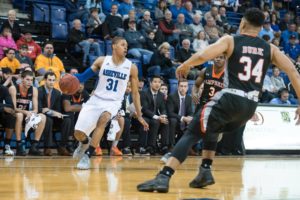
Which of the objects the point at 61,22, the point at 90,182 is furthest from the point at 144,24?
the point at 90,182

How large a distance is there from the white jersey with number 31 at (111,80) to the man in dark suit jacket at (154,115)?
188 inches

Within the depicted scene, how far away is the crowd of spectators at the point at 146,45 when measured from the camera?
13227mm

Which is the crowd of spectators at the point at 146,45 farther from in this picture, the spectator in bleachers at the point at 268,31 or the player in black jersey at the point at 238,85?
the player in black jersey at the point at 238,85

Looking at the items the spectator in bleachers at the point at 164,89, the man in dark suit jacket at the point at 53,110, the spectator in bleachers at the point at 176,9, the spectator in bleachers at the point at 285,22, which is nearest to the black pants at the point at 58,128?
the man in dark suit jacket at the point at 53,110

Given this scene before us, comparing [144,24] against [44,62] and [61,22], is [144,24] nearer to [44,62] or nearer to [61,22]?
[61,22]

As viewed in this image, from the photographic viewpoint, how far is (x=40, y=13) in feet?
53.5

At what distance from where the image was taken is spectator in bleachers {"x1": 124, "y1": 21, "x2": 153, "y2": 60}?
16266 mm

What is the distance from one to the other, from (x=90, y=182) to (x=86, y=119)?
2.50 metres

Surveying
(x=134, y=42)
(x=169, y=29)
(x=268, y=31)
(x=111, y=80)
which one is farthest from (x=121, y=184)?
(x=268, y=31)

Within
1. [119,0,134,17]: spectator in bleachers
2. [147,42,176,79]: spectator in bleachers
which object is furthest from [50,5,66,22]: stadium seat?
[147,42,176,79]: spectator in bleachers

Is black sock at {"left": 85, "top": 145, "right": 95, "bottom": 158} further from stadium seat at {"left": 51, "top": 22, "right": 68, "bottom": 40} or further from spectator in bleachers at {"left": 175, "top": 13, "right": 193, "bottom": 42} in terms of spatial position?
spectator in bleachers at {"left": 175, "top": 13, "right": 193, "bottom": 42}

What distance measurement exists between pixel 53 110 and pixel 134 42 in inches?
166

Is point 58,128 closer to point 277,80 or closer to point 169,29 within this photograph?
point 169,29

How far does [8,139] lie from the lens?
40.5 feet
